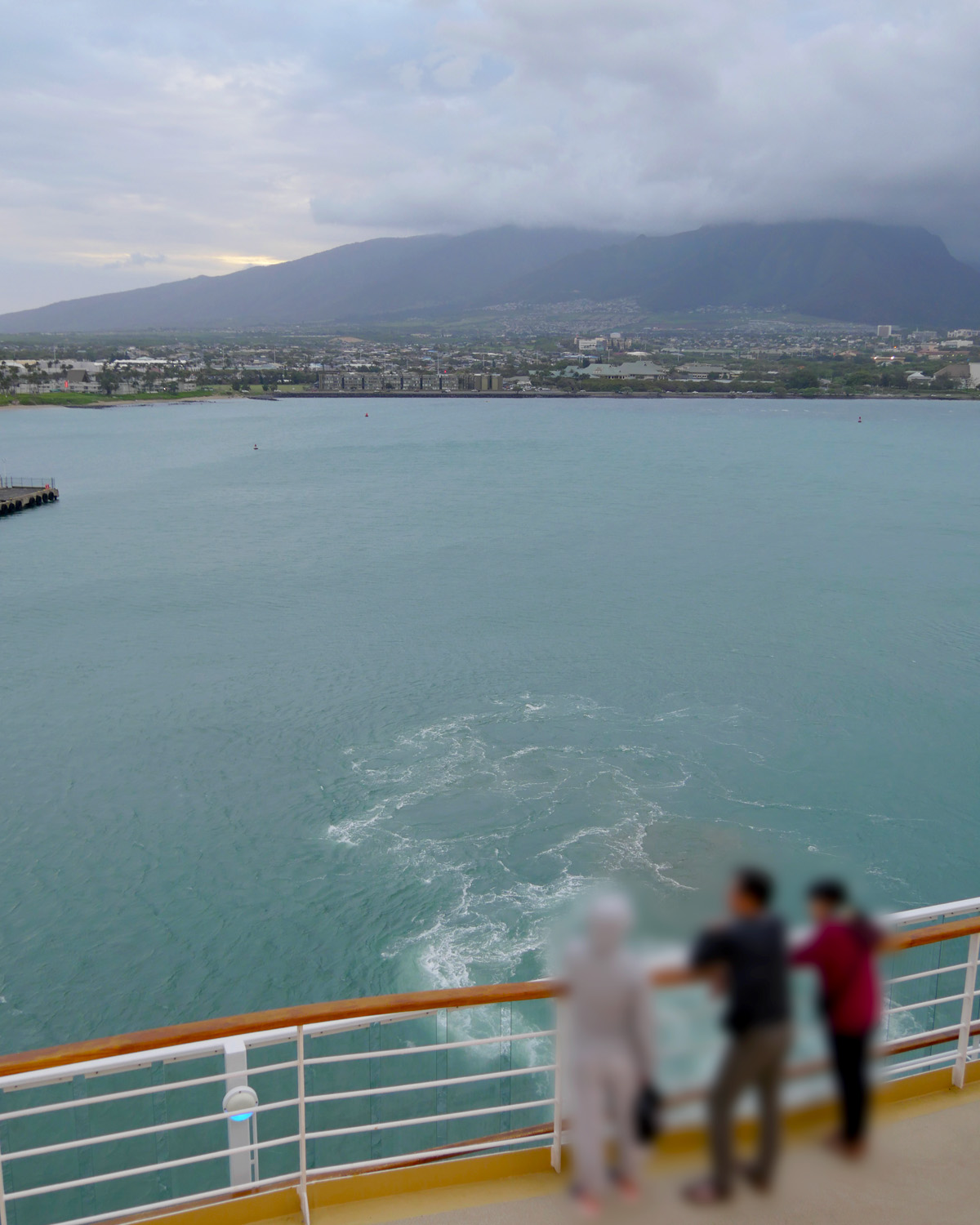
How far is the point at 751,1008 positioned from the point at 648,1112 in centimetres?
10

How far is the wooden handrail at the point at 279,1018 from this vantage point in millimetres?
2414

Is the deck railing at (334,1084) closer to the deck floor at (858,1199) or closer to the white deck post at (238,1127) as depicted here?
the white deck post at (238,1127)

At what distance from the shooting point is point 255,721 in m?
15.4

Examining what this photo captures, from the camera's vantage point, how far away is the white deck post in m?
3.05

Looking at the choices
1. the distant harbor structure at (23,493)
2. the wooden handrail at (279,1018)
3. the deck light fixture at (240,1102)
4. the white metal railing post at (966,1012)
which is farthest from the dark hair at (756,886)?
the distant harbor structure at (23,493)

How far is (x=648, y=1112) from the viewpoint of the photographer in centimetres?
63

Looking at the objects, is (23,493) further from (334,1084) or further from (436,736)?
(334,1084)

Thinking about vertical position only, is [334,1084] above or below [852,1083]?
below

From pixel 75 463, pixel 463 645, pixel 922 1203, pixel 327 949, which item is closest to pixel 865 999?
pixel 922 1203

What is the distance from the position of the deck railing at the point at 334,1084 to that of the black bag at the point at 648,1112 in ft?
0.05

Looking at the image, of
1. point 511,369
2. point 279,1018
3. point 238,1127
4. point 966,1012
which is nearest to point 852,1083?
point 279,1018

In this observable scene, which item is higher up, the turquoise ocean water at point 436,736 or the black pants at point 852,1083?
the black pants at point 852,1083

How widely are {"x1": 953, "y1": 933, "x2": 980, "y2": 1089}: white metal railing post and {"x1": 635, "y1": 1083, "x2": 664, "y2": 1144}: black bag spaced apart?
255 cm

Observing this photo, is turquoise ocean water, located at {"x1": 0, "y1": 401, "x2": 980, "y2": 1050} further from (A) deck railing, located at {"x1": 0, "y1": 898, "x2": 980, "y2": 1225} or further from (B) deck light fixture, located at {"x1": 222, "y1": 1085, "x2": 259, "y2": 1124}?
(B) deck light fixture, located at {"x1": 222, "y1": 1085, "x2": 259, "y2": 1124}
